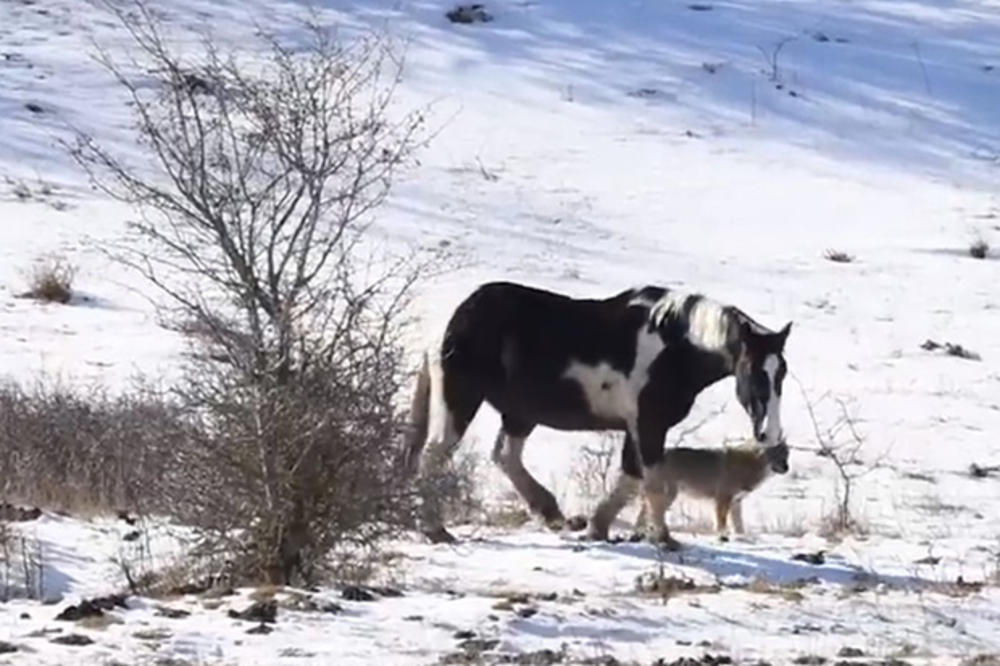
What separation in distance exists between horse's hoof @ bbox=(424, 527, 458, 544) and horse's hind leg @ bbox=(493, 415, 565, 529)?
1525 millimetres

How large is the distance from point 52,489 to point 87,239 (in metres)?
8.94

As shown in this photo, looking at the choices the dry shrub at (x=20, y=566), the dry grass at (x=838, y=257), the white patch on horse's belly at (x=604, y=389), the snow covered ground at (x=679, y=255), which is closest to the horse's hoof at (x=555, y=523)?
the snow covered ground at (x=679, y=255)

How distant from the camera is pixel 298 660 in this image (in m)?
7.84

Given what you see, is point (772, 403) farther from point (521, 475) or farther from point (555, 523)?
point (521, 475)

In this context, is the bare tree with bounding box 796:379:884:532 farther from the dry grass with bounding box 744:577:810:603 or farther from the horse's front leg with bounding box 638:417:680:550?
the dry grass with bounding box 744:577:810:603

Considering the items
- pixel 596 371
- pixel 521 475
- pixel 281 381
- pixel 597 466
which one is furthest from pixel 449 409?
pixel 281 381

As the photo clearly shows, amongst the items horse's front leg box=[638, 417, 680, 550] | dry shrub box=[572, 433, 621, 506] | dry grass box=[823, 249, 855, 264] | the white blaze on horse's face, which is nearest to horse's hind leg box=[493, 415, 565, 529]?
horse's front leg box=[638, 417, 680, 550]

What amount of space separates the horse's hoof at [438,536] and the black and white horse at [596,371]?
826 millimetres

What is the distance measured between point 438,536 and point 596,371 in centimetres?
184

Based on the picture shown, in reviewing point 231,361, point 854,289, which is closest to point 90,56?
point 854,289

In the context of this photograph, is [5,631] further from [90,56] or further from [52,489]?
[90,56]

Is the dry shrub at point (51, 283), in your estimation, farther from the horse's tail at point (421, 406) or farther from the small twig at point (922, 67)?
the small twig at point (922, 67)

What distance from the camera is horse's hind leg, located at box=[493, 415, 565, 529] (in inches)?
525

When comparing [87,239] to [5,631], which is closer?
[5,631]
